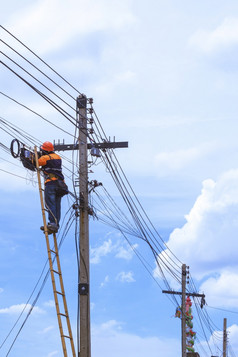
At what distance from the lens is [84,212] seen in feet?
63.5

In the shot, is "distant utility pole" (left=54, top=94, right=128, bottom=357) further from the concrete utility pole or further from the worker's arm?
the worker's arm

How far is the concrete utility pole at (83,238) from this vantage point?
Answer: 18250mm

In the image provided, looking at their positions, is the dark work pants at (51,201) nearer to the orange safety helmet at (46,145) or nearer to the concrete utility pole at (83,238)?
the orange safety helmet at (46,145)

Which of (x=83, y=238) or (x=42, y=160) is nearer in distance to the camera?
(x=42, y=160)

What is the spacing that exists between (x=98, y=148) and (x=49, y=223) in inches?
206

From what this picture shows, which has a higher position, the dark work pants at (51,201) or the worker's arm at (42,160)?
the worker's arm at (42,160)

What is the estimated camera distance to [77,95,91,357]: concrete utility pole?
1825cm

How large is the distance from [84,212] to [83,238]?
0.77 meters

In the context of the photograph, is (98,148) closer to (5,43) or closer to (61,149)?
(61,149)

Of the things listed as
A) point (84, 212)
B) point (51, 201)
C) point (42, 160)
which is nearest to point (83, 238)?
point (84, 212)

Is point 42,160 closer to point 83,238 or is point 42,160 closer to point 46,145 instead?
point 46,145

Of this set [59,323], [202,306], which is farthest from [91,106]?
[202,306]

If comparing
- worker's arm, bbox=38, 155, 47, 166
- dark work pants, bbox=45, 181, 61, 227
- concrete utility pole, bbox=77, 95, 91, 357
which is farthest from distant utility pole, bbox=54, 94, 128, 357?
worker's arm, bbox=38, 155, 47, 166

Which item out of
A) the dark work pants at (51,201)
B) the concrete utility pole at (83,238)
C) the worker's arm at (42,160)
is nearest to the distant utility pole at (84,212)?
the concrete utility pole at (83,238)
